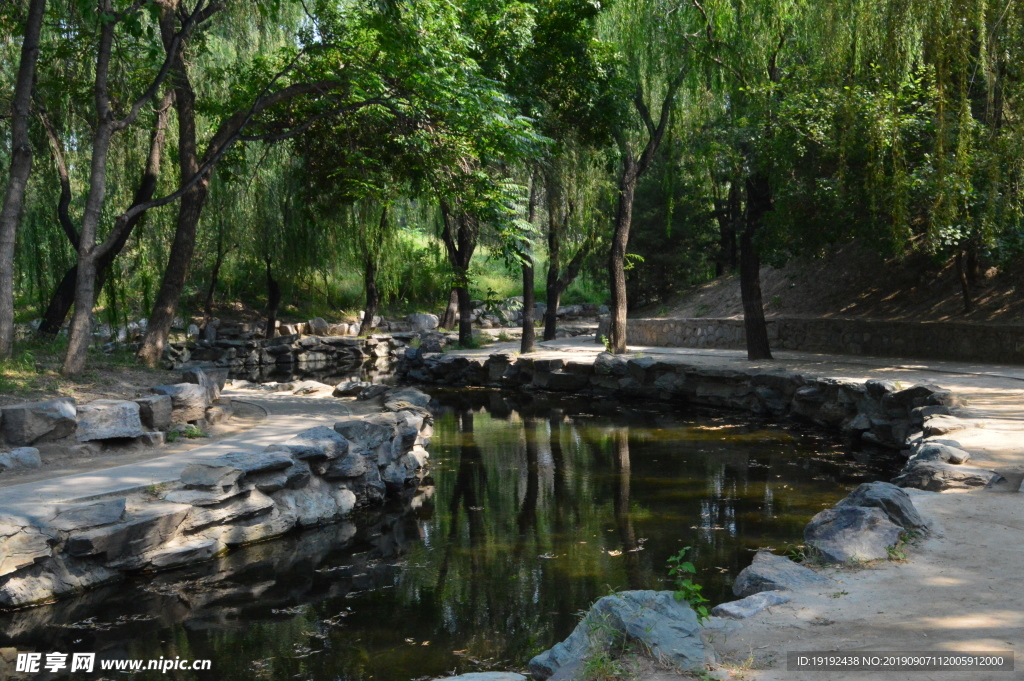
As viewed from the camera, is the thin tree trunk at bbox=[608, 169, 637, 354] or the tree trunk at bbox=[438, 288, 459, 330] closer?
the thin tree trunk at bbox=[608, 169, 637, 354]

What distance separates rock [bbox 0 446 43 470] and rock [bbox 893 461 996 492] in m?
7.61

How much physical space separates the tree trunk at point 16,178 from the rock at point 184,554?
12.1ft

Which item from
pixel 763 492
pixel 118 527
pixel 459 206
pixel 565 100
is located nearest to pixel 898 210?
pixel 763 492

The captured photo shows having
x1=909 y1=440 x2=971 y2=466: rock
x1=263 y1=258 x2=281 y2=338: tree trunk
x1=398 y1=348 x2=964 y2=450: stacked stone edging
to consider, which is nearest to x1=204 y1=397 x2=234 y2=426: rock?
x1=909 y1=440 x2=971 y2=466: rock

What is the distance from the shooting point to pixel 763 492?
8.66 m

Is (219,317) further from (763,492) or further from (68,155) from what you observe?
(763,492)

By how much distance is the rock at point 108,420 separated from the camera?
25.6ft

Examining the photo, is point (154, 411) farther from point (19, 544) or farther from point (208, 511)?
point (19, 544)

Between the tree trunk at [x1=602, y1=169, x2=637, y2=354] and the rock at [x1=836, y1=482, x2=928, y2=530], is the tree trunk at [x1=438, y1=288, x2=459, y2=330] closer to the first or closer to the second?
the tree trunk at [x1=602, y1=169, x2=637, y2=354]

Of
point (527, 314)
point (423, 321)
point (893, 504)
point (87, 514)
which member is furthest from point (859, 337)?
point (423, 321)

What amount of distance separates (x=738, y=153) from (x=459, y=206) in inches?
237

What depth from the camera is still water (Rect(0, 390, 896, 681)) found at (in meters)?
5.06

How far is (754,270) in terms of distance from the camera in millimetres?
15906

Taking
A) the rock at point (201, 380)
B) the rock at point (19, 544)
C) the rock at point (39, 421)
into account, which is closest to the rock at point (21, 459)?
the rock at point (39, 421)
